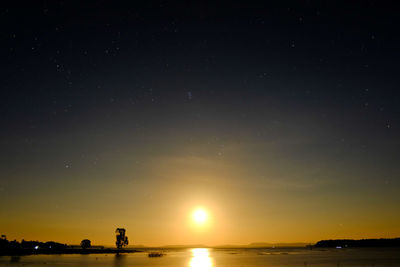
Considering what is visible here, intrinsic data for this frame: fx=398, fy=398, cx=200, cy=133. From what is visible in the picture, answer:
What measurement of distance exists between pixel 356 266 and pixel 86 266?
235 feet

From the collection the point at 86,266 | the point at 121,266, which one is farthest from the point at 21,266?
the point at 121,266

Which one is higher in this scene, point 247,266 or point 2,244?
point 2,244

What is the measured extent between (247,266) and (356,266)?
28333 millimetres

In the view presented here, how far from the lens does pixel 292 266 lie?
110 metres

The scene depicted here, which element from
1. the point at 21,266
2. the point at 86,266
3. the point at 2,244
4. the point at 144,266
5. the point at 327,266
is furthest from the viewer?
the point at 2,244

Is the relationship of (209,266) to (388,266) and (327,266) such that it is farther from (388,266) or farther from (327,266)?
(388,266)

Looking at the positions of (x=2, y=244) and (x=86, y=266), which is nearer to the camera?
(x=86, y=266)

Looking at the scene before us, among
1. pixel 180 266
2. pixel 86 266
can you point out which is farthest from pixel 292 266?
pixel 86 266

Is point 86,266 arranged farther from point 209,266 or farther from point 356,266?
point 356,266

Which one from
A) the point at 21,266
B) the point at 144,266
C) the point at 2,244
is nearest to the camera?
the point at 21,266

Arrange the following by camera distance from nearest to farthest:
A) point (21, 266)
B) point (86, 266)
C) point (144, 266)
A: point (21, 266) → point (86, 266) → point (144, 266)

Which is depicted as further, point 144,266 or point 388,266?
point 144,266

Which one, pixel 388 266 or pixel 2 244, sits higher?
pixel 2 244

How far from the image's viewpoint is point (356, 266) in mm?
103188
